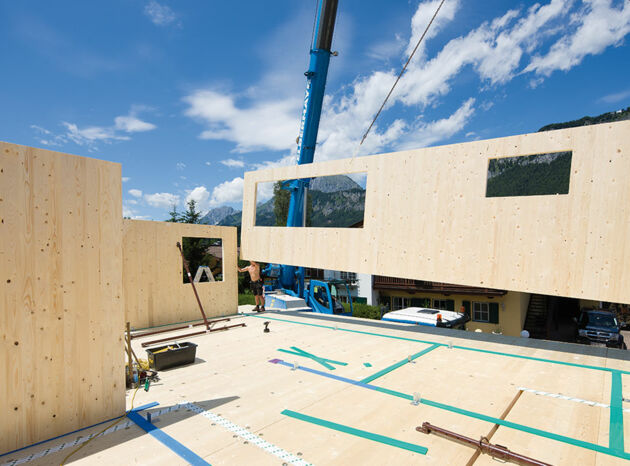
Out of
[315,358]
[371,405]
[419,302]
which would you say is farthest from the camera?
[419,302]

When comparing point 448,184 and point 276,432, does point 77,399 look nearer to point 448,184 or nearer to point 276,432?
point 276,432

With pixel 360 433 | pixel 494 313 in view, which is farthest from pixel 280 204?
pixel 360 433

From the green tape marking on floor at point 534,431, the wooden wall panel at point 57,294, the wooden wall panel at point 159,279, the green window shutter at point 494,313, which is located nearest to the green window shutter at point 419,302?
the green window shutter at point 494,313

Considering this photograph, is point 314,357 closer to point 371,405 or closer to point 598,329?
point 371,405

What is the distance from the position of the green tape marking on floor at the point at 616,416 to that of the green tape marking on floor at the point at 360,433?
71.4 inches

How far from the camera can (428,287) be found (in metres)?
22.7

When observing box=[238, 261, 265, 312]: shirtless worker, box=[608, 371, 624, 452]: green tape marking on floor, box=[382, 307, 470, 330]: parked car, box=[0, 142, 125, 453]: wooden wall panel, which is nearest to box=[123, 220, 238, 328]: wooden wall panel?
box=[238, 261, 265, 312]: shirtless worker

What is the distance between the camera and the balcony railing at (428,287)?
2114 centimetres

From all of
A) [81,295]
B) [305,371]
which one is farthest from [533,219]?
[81,295]

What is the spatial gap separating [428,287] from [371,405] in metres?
19.9

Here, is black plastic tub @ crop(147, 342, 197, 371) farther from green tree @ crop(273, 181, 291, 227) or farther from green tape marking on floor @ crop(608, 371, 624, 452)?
green tree @ crop(273, 181, 291, 227)

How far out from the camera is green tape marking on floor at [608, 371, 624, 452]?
3.26m

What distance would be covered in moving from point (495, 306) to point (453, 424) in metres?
20.5

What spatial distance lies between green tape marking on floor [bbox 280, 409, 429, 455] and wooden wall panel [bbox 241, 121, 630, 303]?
4.24 m
